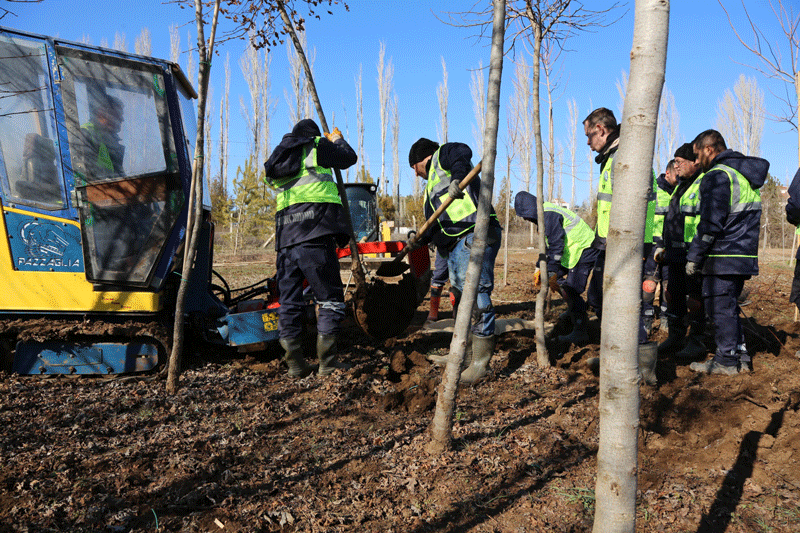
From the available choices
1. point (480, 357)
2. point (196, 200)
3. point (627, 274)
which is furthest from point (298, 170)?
point (627, 274)

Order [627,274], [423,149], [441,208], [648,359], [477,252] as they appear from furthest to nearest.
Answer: [423,149]
[648,359]
[441,208]
[477,252]
[627,274]

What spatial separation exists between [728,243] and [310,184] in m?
3.34

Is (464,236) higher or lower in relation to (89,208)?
lower

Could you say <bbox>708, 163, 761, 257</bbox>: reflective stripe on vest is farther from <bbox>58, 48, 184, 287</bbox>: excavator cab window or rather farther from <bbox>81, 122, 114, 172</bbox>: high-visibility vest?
<bbox>81, 122, 114, 172</bbox>: high-visibility vest

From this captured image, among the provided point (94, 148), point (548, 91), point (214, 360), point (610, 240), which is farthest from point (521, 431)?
point (548, 91)

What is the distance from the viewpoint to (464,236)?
155 inches

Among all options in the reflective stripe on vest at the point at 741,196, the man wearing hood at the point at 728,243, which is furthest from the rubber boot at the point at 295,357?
the reflective stripe on vest at the point at 741,196

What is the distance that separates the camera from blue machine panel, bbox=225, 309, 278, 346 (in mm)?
4219

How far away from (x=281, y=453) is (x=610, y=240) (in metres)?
2.11

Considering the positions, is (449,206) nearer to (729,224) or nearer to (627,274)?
(729,224)

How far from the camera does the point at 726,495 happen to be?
7.35 feet

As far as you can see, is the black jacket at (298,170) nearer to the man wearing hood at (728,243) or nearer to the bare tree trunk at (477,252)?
the bare tree trunk at (477,252)

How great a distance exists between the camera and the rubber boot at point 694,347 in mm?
4484

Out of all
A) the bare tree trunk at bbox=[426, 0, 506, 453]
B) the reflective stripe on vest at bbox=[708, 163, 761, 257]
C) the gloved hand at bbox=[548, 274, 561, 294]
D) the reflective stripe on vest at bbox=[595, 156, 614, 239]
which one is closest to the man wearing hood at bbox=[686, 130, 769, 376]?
the reflective stripe on vest at bbox=[708, 163, 761, 257]
